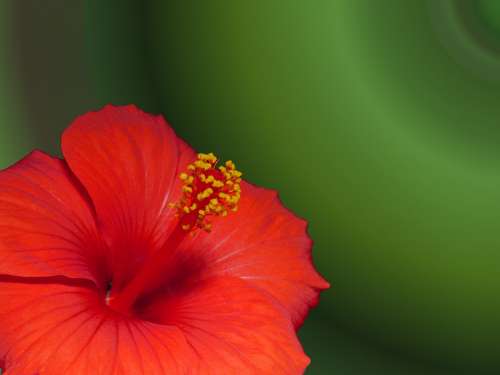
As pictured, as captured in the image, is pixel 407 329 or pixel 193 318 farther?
pixel 407 329

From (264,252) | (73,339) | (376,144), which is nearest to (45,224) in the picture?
(73,339)

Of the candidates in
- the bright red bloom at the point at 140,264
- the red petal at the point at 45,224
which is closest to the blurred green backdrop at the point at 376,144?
the bright red bloom at the point at 140,264

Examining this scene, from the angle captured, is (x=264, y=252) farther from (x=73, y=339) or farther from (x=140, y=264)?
(x=73, y=339)

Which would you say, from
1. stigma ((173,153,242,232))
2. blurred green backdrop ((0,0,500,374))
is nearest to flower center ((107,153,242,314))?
stigma ((173,153,242,232))

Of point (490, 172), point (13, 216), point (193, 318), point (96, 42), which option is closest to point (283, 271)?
point (193, 318)

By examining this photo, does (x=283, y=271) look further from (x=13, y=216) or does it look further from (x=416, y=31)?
(x=416, y=31)

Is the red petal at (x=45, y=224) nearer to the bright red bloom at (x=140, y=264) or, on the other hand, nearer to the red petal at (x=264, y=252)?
the bright red bloom at (x=140, y=264)
